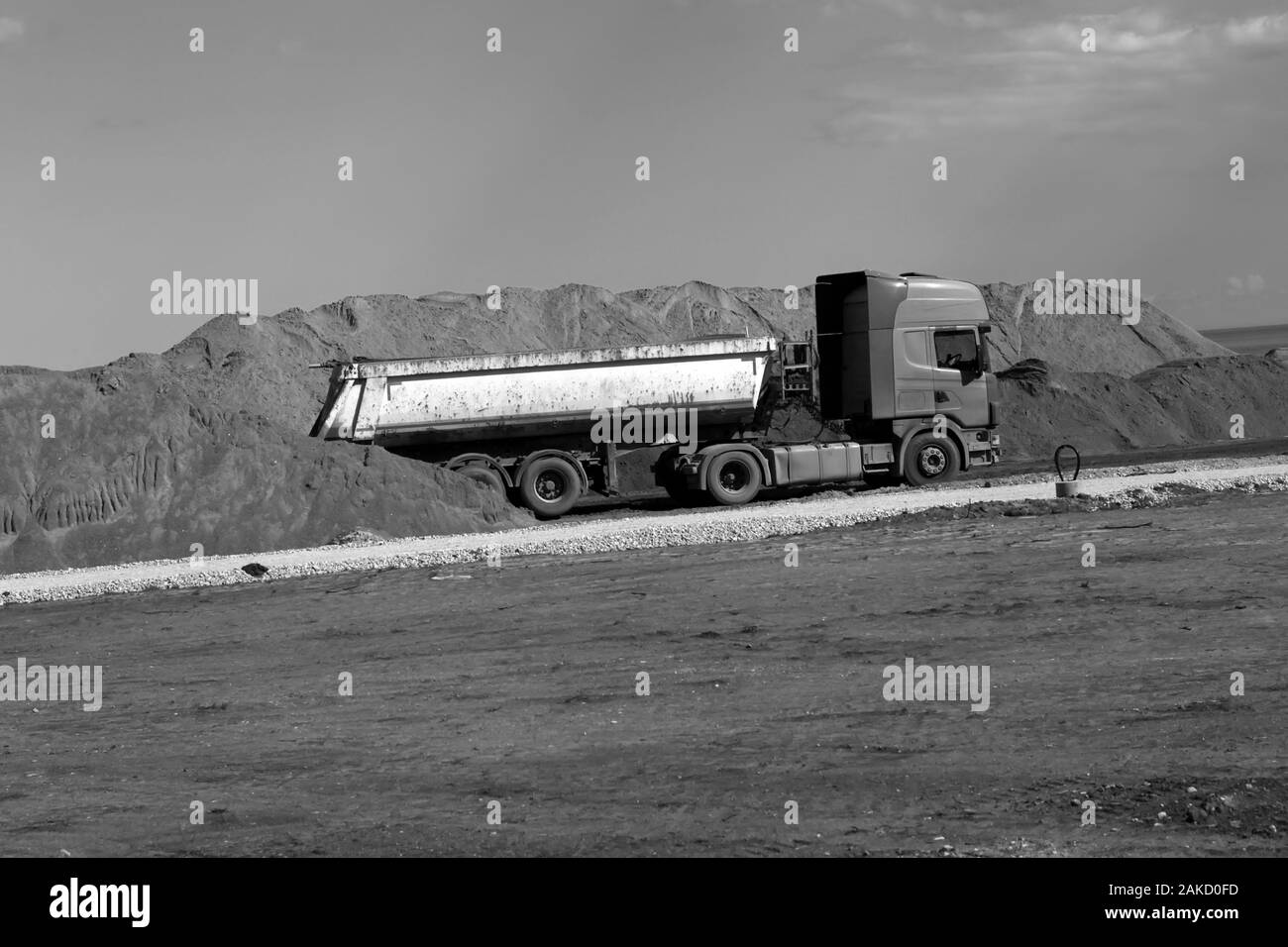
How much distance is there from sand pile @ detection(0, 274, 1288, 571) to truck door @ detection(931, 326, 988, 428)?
508 centimetres

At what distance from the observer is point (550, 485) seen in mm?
25109

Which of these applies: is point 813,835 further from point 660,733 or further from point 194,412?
point 194,412

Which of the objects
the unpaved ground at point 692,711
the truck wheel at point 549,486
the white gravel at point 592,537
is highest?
the truck wheel at point 549,486

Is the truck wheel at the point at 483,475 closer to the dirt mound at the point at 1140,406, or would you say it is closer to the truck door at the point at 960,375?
the truck door at the point at 960,375

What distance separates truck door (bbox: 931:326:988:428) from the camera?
25484mm

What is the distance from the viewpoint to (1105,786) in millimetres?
7855
